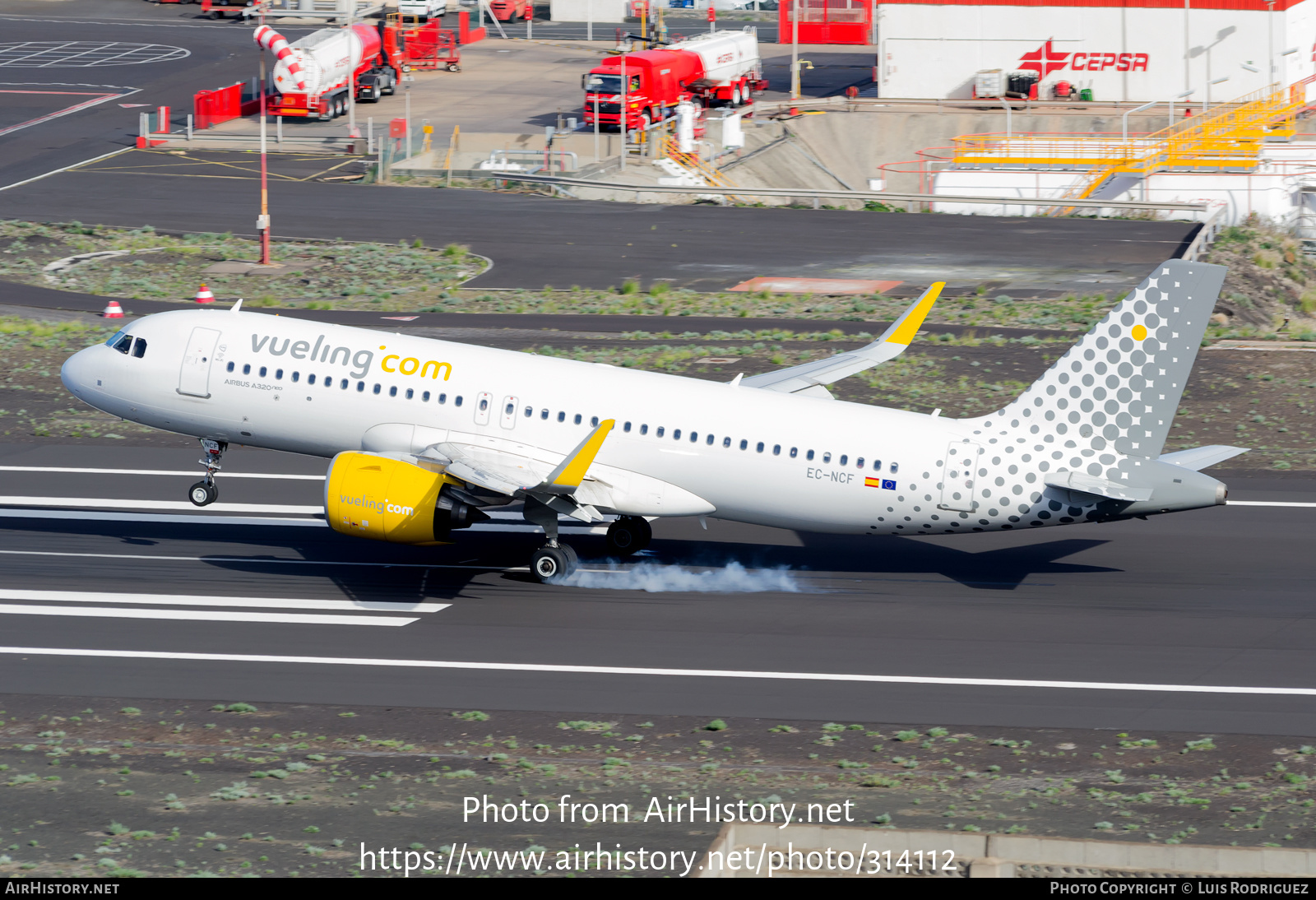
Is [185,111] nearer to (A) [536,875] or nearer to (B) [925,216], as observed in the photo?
(B) [925,216]

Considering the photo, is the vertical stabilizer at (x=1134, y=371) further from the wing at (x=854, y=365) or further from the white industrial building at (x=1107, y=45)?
the white industrial building at (x=1107, y=45)

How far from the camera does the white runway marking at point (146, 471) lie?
37.5 meters

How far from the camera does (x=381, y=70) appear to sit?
317ft

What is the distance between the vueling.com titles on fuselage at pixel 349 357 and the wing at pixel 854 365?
745cm

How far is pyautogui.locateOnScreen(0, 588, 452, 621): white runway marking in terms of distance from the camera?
94.6ft

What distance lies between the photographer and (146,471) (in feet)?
124

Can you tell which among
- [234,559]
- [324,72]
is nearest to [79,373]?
[234,559]

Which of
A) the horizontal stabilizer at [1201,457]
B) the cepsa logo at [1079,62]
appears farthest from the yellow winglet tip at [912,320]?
the cepsa logo at [1079,62]

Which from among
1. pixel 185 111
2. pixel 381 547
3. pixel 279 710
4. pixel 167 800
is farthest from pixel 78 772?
pixel 185 111

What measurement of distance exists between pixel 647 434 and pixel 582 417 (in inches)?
55.5

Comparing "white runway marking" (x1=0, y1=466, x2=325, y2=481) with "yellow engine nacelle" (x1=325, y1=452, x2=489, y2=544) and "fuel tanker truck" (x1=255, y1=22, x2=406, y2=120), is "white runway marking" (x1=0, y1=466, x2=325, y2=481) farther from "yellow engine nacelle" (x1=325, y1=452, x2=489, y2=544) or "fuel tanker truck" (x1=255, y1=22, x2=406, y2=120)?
"fuel tanker truck" (x1=255, y1=22, x2=406, y2=120)

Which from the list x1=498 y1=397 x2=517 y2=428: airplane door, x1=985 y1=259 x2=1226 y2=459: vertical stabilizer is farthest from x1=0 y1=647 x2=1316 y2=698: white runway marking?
x1=498 y1=397 x2=517 y2=428: airplane door

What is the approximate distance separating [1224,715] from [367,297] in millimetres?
39236

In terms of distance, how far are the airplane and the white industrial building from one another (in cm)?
7039
